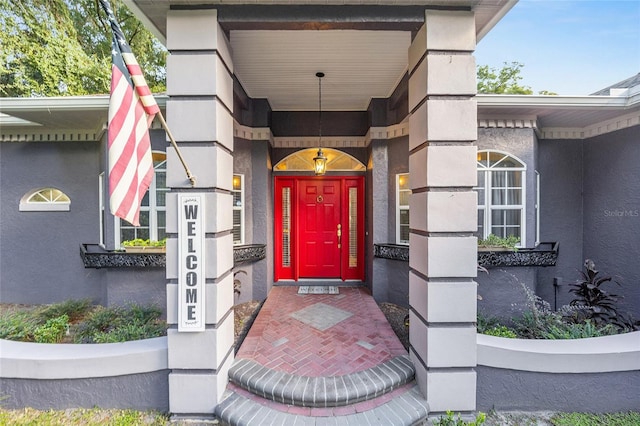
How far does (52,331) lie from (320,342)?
364cm

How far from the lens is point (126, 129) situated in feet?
6.24

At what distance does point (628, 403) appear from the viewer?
97.0 inches

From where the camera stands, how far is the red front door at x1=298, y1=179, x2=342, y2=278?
18.4 ft

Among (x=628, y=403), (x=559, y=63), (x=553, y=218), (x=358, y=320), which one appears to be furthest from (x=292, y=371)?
(x=559, y=63)

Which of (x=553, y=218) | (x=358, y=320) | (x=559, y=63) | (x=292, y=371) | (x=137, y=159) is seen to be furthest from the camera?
(x=559, y=63)

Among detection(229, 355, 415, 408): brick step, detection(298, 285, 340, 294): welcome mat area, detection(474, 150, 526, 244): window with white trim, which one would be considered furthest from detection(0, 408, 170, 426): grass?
detection(474, 150, 526, 244): window with white trim

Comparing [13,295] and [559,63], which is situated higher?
[559,63]

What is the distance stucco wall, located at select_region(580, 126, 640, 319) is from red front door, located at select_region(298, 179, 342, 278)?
483cm

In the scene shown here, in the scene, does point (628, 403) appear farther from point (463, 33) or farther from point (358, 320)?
point (463, 33)

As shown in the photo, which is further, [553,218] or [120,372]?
[553,218]

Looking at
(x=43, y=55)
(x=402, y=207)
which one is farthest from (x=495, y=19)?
(x=43, y=55)

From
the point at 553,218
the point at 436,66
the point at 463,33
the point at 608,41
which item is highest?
the point at 608,41

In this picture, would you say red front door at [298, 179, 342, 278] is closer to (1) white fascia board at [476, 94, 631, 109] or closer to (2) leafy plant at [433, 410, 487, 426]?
(1) white fascia board at [476, 94, 631, 109]

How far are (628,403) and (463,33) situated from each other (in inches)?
156
